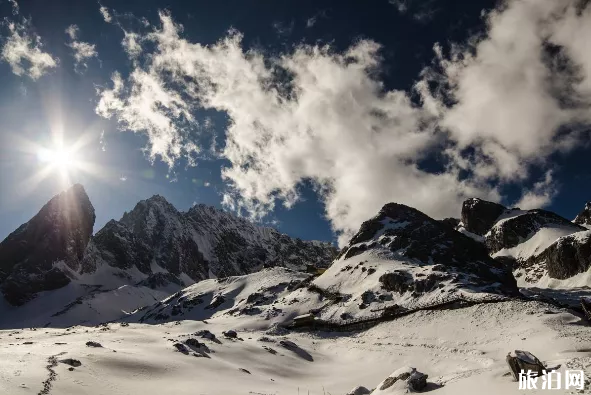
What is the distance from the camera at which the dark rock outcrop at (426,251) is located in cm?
5906

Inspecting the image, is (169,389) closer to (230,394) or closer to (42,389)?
(230,394)

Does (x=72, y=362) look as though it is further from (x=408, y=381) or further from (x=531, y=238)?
(x=531, y=238)

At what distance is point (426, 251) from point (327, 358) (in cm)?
4587

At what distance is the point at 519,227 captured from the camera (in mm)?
166000

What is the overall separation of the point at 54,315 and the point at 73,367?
120908mm

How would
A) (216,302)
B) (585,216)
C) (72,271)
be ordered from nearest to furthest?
(216,302) < (72,271) < (585,216)

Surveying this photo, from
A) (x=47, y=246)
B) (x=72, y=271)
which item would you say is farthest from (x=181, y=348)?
(x=47, y=246)

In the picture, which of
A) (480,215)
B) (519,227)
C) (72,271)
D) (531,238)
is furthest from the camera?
(480,215)

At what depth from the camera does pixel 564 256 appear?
118312mm

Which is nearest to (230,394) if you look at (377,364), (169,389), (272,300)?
(169,389)

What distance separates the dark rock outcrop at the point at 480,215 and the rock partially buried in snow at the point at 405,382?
187 metres

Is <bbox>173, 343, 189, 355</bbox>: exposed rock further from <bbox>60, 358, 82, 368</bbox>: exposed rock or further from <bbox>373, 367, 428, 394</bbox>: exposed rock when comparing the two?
<bbox>373, 367, 428, 394</bbox>: exposed rock

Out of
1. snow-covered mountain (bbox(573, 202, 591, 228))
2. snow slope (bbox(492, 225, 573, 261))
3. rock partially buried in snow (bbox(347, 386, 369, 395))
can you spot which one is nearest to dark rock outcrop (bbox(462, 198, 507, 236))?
snow slope (bbox(492, 225, 573, 261))

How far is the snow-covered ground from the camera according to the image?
746 inches
